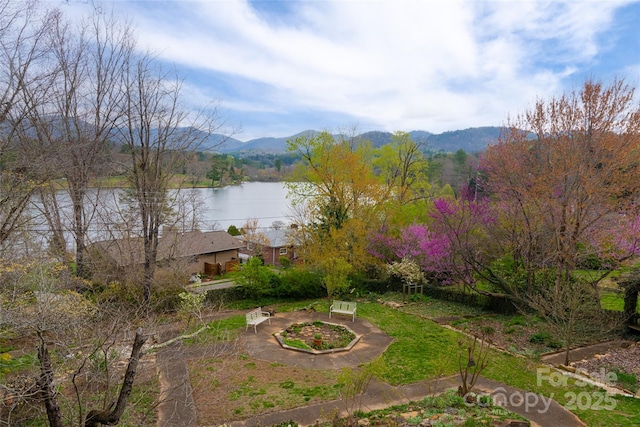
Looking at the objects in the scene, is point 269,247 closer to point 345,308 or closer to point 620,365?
point 345,308

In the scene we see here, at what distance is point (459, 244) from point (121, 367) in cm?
1291

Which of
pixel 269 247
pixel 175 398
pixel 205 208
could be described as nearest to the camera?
pixel 175 398

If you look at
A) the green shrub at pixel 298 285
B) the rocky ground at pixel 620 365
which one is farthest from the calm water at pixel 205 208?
the rocky ground at pixel 620 365

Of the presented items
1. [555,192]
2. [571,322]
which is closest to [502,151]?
[555,192]

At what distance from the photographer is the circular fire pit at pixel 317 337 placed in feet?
39.9

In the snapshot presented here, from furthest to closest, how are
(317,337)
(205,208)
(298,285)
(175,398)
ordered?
(205,208)
(298,285)
(317,337)
(175,398)

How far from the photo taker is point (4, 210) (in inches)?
396

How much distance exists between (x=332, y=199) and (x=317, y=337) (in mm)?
10717

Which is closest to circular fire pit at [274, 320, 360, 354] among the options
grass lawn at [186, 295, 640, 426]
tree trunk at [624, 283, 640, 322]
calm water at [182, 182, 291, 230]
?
grass lawn at [186, 295, 640, 426]

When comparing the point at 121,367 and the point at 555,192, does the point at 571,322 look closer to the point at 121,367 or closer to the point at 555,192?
the point at 555,192

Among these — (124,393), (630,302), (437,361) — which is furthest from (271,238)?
(124,393)

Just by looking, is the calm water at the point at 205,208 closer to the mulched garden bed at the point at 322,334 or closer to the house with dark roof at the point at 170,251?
the house with dark roof at the point at 170,251

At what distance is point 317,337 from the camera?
12.8 m

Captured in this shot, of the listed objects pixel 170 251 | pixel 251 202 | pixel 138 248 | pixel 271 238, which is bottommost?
pixel 271 238
